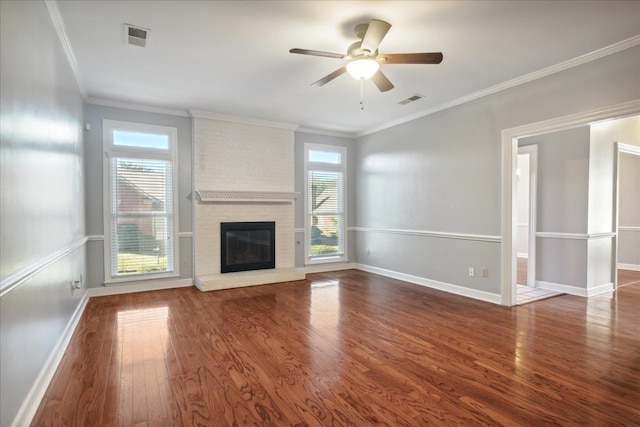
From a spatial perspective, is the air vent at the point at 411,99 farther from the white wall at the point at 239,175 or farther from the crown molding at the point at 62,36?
the crown molding at the point at 62,36

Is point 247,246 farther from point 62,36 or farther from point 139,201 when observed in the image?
point 62,36

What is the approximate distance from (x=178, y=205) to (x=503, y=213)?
467 centimetres

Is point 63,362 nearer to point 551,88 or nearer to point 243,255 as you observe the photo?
point 243,255

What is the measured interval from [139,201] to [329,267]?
3.58 meters

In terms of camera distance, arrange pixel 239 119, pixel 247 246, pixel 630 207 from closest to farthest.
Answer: pixel 239 119 → pixel 247 246 → pixel 630 207

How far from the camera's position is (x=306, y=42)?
3.00 meters

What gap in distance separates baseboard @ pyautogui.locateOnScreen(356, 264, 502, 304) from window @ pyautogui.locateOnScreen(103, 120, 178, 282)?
11.8ft

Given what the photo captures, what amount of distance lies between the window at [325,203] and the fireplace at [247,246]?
2.69 ft

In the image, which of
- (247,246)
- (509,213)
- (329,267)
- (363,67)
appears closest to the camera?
(363,67)

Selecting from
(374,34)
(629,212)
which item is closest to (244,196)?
(374,34)

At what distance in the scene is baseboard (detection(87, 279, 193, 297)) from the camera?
183 inches

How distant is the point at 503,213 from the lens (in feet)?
13.4

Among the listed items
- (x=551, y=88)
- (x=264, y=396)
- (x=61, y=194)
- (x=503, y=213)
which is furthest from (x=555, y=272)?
(x=61, y=194)

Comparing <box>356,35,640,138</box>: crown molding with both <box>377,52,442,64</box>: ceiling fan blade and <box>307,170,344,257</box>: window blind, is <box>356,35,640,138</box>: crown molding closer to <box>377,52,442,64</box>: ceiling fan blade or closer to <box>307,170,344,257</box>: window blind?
<box>377,52,442,64</box>: ceiling fan blade
